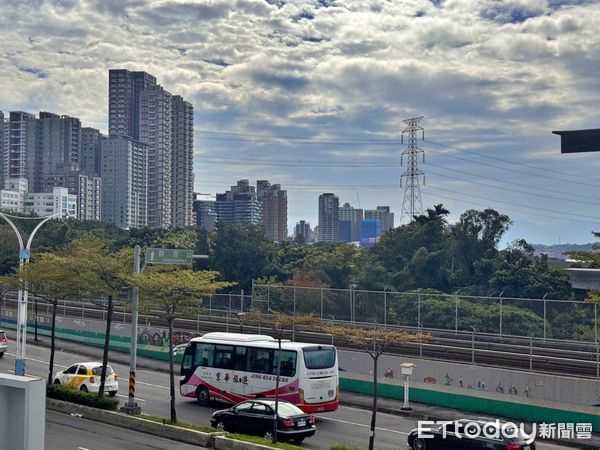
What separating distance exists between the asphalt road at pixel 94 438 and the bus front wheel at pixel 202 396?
559 centimetres

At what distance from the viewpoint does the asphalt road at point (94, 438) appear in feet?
71.6

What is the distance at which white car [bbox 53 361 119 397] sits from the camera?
30.2 meters

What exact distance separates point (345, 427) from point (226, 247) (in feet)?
160

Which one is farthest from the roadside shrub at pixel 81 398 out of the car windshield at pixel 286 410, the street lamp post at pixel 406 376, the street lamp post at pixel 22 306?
the street lamp post at pixel 406 376

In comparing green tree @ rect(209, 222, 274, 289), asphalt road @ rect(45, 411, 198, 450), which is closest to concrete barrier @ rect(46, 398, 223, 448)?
asphalt road @ rect(45, 411, 198, 450)

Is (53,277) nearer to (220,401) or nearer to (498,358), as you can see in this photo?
(220,401)

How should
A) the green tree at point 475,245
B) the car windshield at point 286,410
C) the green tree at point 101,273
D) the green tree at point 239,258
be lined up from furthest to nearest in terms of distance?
the green tree at point 239,258
the green tree at point 475,245
the green tree at point 101,273
the car windshield at point 286,410

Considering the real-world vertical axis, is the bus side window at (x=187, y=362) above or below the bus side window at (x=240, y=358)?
below

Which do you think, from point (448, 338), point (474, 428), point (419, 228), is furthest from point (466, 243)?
point (474, 428)

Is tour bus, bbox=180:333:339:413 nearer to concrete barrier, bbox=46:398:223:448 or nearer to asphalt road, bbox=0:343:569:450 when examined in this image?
asphalt road, bbox=0:343:569:450

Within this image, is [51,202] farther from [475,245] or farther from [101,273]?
[101,273]

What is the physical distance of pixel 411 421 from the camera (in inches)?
1121

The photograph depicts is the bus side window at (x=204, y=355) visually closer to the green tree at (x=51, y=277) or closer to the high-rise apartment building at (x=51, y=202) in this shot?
the green tree at (x=51, y=277)

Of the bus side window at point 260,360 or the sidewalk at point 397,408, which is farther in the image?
the bus side window at point 260,360
